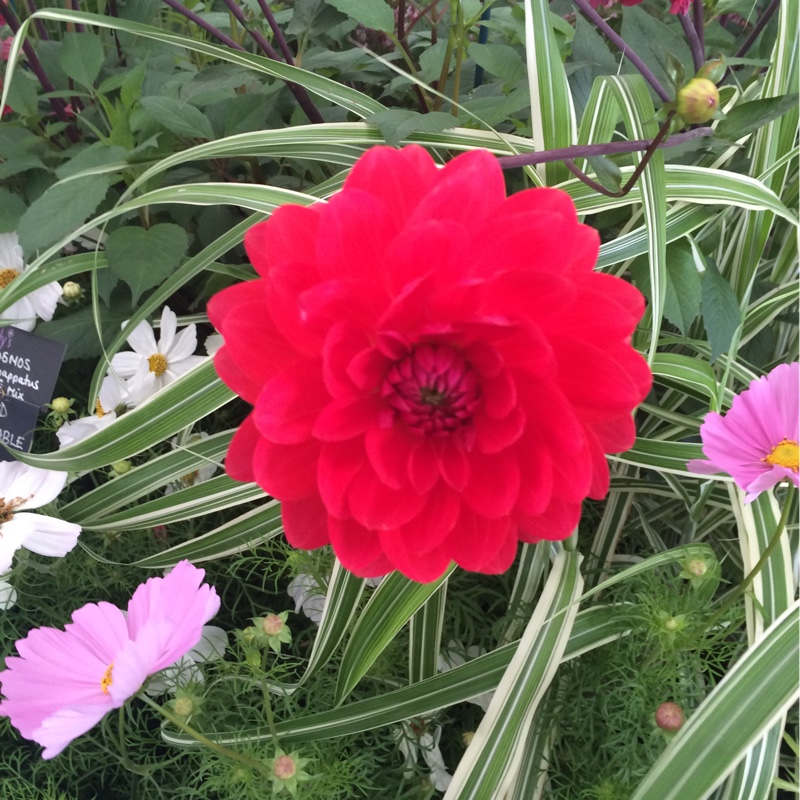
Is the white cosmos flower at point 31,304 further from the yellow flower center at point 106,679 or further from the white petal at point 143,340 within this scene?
the yellow flower center at point 106,679

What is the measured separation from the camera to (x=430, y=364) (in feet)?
0.91

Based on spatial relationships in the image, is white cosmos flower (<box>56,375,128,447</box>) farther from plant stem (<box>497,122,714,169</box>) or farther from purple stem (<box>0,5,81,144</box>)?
plant stem (<box>497,122,714,169</box>)

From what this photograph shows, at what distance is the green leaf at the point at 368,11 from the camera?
507mm

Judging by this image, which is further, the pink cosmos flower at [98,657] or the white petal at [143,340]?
the white petal at [143,340]

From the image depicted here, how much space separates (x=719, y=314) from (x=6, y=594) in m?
0.55

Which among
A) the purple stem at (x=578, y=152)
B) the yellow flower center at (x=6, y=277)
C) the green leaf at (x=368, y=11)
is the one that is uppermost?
the green leaf at (x=368, y=11)

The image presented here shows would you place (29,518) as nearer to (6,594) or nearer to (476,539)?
(6,594)

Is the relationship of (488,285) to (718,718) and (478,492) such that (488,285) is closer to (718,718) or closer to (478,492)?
(478,492)

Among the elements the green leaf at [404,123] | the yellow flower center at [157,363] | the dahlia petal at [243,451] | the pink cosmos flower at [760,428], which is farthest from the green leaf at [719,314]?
the yellow flower center at [157,363]

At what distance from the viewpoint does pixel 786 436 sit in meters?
0.37

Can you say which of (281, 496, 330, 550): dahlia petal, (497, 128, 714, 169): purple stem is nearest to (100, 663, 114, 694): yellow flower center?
(281, 496, 330, 550): dahlia petal

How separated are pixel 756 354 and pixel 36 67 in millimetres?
655

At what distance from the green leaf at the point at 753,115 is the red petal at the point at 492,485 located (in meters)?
0.26

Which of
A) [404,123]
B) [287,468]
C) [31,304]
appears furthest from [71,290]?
[287,468]
